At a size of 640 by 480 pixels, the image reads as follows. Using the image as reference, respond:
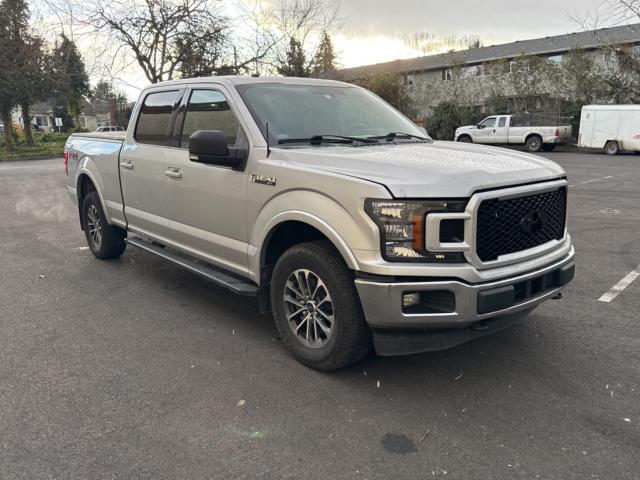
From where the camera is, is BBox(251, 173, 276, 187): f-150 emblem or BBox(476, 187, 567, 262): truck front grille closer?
BBox(476, 187, 567, 262): truck front grille

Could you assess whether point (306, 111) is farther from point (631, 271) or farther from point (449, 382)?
point (631, 271)

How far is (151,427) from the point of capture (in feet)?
10.0

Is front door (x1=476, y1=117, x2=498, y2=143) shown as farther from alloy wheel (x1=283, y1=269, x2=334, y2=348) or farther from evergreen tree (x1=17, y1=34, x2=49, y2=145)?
alloy wheel (x1=283, y1=269, x2=334, y2=348)

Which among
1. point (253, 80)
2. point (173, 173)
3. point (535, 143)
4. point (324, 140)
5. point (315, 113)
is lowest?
point (535, 143)

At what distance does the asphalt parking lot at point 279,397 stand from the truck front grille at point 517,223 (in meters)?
0.91

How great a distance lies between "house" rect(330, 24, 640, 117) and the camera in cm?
3177

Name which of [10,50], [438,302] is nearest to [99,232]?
[438,302]

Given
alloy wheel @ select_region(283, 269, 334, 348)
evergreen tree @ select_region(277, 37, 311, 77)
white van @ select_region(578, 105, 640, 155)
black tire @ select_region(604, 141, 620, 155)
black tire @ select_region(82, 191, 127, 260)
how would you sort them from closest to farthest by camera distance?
alloy wheel @ select_region(283, 269, 334, 348) < black tire @ select_region(82, 191, 127, 260) < evergreen tree @ select_region(277, 37, 311, 77) < white van @ select_region(578, 105, 640, 155) < black tire @ select_region(604, 141, 620, 155)

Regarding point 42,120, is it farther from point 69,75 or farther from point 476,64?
point 69,75

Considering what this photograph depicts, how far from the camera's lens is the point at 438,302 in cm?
311

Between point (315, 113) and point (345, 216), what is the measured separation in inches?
56.5

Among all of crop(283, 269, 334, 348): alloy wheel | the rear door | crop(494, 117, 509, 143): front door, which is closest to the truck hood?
crop(283, 269, 334, 348): alloy wheel

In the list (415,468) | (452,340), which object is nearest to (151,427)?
(415,468)

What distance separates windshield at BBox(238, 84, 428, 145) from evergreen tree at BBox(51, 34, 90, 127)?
14.5 metres
